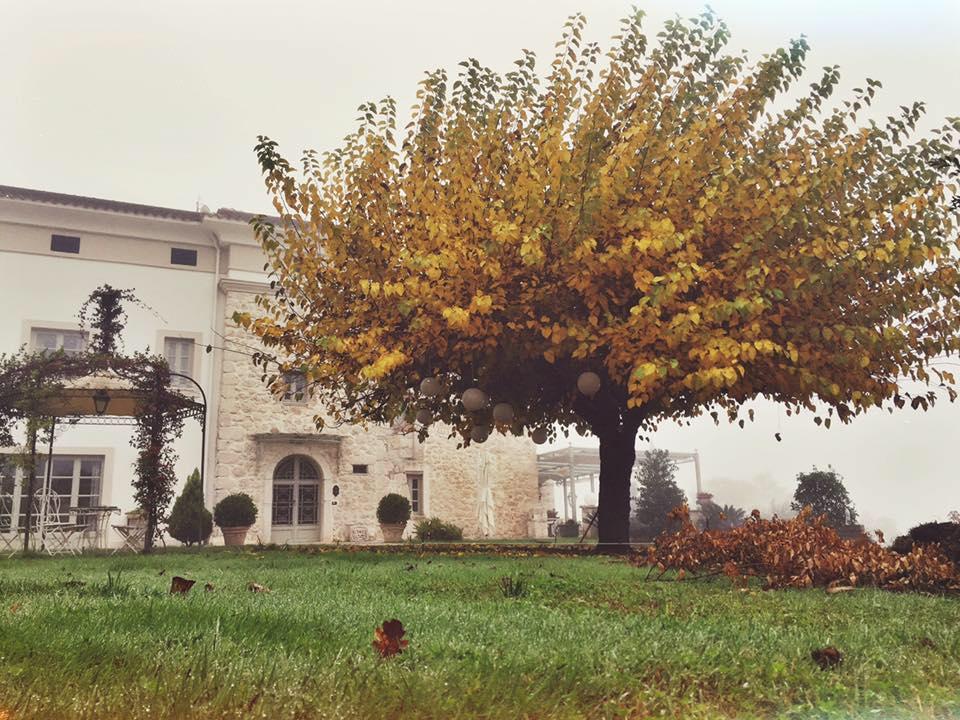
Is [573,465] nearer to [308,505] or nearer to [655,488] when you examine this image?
[655,488]

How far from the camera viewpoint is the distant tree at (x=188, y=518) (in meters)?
15.2

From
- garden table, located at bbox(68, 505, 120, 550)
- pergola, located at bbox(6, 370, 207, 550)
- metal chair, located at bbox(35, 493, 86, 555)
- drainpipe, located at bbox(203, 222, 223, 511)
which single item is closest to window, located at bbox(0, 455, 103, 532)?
garden table, located at bbox(68, 505, 120, 550)

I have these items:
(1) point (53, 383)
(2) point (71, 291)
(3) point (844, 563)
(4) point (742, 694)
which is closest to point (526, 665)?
(4) point (742, 694)

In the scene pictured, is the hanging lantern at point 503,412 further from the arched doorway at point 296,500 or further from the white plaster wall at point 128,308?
the arched doorway at point 296,500

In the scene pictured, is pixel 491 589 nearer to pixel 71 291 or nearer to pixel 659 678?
pixel 659 678

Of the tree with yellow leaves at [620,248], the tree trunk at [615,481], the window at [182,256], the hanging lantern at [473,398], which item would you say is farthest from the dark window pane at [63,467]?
the tree trunk at [615,481]

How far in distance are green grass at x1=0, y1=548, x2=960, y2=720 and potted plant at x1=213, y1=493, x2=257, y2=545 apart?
13.1 m

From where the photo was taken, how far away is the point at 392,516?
19.1 m

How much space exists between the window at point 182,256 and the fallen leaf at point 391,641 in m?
16.5

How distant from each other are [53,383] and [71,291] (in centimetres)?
482

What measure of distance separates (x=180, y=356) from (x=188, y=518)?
162 inches

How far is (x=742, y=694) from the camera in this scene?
7.20 ft

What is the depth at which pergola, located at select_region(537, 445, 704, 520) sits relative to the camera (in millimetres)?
21609

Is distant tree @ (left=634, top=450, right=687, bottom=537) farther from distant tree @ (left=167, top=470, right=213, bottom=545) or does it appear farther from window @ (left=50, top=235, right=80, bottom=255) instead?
window @ (left=50, top=235, right=80, bottom=255)
